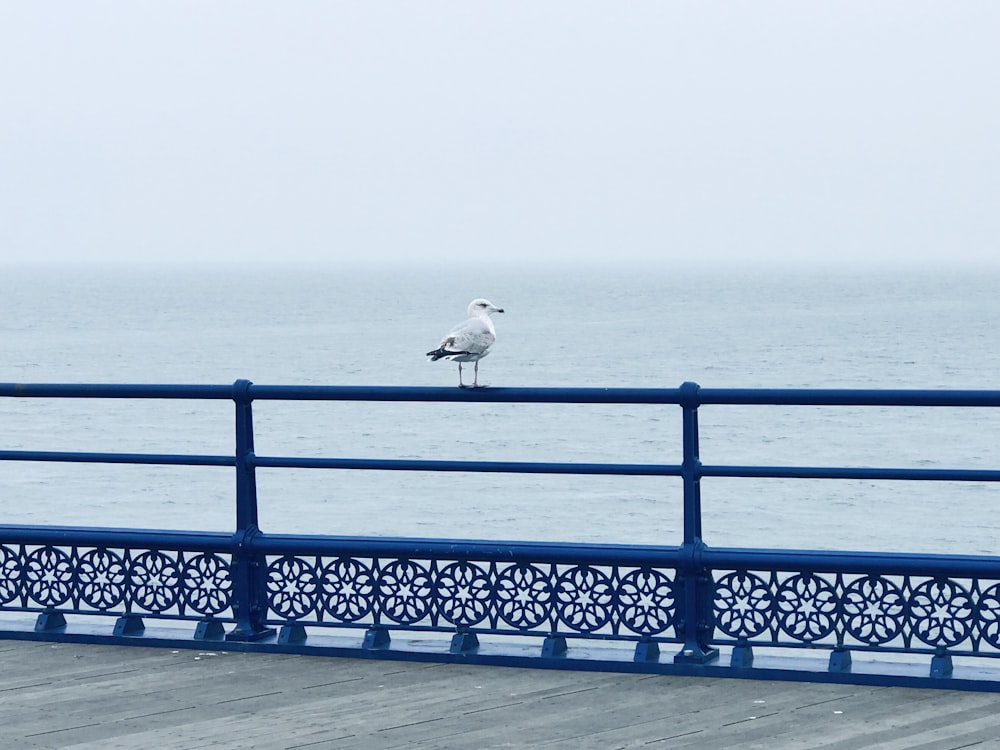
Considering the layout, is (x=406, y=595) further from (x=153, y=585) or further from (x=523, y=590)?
(x=153, y=585)

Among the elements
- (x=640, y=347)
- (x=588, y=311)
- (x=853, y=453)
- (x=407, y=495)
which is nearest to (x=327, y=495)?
(x=407, y=495)

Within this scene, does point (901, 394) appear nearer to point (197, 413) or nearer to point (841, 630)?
point (841, 630)

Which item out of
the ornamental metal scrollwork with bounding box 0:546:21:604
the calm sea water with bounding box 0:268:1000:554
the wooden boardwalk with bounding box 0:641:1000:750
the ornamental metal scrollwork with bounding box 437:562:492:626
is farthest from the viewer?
the calm sea water with bounding box 0:268:1000:554

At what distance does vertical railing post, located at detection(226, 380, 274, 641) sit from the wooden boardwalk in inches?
7.9

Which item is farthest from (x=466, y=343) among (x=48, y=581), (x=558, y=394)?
A: (x=48, y=581)

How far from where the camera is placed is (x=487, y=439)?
161ft

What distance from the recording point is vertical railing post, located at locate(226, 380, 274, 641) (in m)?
6.57

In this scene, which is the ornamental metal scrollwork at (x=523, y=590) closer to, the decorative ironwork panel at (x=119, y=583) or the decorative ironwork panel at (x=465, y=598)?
the decorative ironwork panel at (x=465, y=598)

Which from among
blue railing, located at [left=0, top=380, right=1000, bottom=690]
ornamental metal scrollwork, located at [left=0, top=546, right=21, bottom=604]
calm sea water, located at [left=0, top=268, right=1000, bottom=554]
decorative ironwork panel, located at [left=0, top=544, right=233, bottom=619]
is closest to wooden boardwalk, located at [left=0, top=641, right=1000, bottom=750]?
blue railing, located at [left=0, top=380, right=1000, bottom=690]

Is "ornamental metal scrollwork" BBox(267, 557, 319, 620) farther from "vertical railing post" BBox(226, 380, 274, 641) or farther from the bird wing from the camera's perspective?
the bird wing

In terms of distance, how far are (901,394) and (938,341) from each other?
299ft

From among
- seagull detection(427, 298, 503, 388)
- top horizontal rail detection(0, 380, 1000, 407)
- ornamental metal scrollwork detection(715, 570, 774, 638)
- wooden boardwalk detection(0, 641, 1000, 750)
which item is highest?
seagull detection(427, 298, 503, 388)

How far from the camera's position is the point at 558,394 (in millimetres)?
6305

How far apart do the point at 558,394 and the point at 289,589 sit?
1446 millimetres
